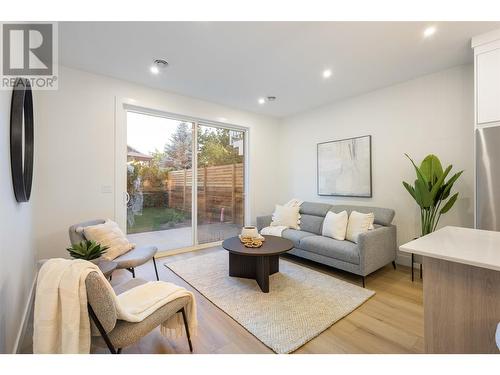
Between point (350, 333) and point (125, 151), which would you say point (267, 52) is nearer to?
point (125, 151)

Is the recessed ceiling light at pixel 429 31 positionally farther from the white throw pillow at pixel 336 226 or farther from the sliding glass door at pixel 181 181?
the sliding glass door at pixel 181 181

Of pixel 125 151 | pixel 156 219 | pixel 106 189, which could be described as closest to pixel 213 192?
pixel 156 219

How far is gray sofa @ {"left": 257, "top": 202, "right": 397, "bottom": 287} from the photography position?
2625 mm

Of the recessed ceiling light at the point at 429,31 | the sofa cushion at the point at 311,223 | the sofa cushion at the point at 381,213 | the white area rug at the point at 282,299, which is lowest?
the white area rug at the point at 282,299

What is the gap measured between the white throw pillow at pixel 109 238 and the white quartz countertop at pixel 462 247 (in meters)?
2.61

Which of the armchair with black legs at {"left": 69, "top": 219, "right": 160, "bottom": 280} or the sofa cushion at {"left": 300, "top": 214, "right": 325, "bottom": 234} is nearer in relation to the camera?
the armchair with black legs at {"left": 69, "top": 219, "right": 160, "bottom": 280}

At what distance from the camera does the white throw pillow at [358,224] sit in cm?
296

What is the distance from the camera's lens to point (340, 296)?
7.77 ft

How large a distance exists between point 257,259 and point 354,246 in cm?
119

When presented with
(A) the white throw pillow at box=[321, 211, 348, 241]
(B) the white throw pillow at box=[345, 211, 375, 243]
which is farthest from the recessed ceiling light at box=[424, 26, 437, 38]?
(A) the white throw pillow at box=[321, 211, 348, 241]

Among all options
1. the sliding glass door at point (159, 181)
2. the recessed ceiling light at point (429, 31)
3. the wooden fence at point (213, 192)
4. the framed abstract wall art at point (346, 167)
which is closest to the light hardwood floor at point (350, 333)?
the sliding glass door at point (159, 181)

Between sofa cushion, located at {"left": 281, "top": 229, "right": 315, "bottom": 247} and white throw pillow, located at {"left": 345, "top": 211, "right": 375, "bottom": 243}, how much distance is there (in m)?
0.61

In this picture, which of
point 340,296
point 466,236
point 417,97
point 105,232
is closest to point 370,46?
point 417,97

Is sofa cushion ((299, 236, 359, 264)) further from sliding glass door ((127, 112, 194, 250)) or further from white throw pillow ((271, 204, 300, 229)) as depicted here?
sliding glass door ((127, 112, 194, 250))
